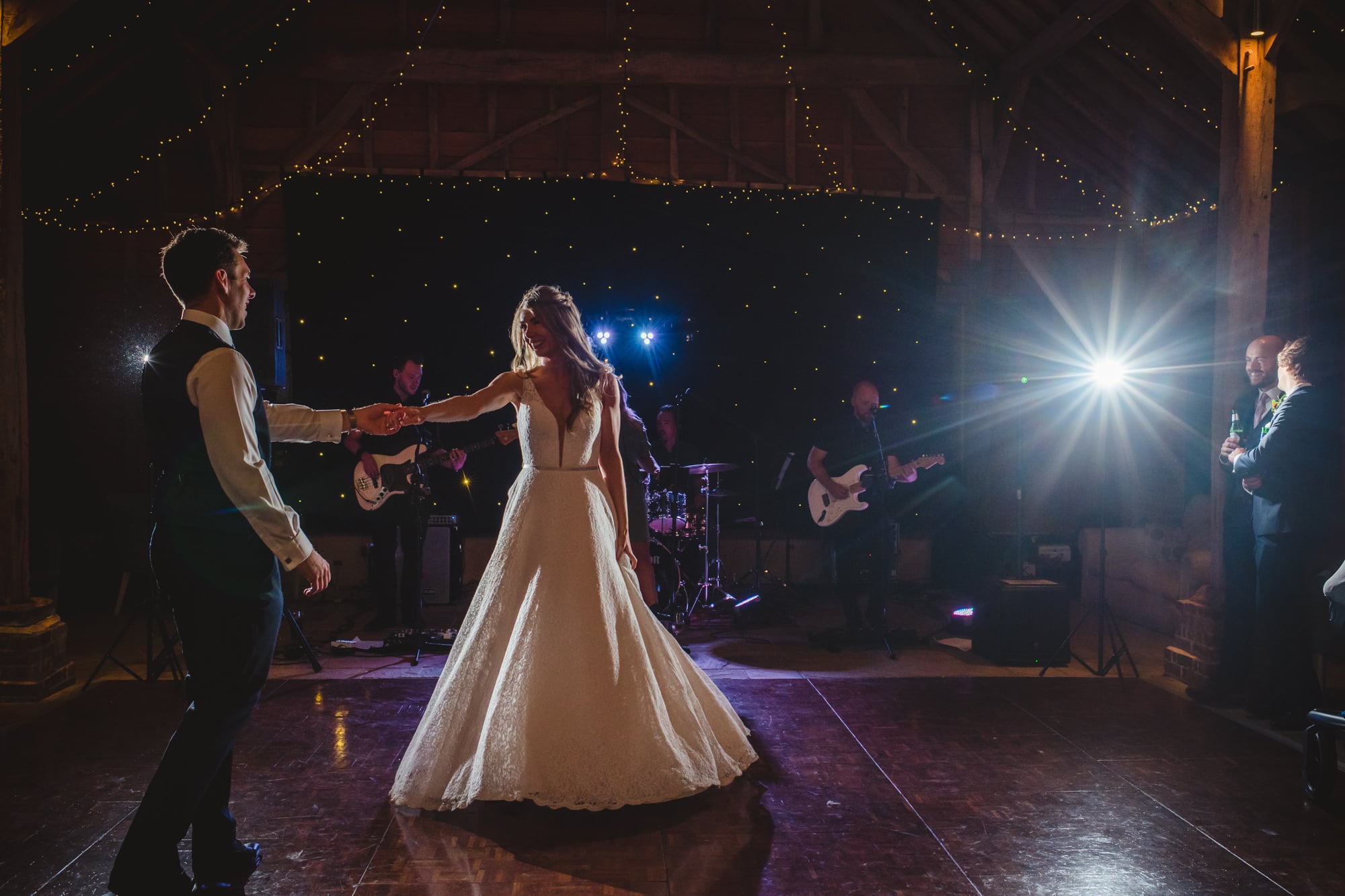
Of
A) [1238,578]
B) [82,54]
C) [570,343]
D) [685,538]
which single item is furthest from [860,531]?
[82,54]

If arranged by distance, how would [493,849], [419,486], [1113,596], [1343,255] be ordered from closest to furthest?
[493,849] → [419,486] → [1343,255] → [1113,596]

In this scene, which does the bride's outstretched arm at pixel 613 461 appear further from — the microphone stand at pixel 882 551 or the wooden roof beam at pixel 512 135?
the wooden roof beam at pixel 512 135

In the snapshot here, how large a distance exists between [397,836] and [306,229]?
6.07 metres

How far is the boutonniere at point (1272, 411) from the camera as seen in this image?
424 cm

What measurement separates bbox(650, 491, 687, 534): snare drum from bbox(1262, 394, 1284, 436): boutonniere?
382 cm

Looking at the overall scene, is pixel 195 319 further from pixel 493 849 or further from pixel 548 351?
pixel 493 849

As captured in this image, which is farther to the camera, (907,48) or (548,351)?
(907,48)

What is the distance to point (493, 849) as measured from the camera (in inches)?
113

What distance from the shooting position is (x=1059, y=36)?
7105 millimetres

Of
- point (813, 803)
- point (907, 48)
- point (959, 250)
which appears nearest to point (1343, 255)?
point (959, 250)

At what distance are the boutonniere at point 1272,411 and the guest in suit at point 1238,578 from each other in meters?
0.18

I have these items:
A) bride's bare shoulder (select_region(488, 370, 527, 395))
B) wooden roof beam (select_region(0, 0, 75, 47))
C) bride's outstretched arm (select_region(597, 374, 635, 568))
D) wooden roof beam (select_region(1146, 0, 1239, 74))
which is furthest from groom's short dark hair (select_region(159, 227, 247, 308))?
wooden roof beam (select_region(1146, 0, 1239, 74))

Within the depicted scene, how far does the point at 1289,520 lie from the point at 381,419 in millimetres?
4126

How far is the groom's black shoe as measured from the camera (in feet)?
8.43
